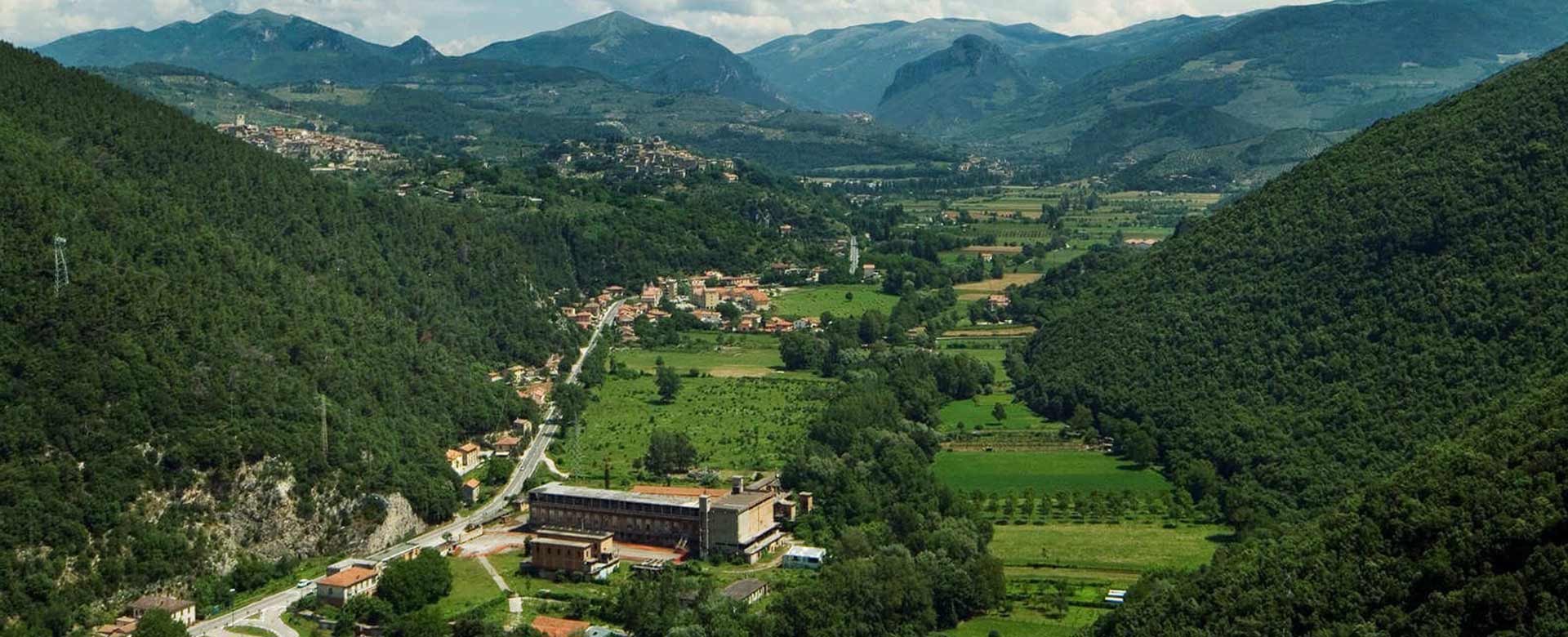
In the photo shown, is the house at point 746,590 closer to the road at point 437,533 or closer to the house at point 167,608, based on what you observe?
the road at point 437,533

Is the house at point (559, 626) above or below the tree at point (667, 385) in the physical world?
above

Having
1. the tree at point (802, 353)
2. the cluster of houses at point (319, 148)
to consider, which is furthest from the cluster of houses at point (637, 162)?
the tree at point (802, 353)

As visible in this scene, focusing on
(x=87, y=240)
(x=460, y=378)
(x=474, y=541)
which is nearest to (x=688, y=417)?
(x=460, y=378)

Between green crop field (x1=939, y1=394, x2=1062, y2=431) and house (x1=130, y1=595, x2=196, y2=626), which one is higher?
house (x1=130, y1=595, x2=196, y2=626)

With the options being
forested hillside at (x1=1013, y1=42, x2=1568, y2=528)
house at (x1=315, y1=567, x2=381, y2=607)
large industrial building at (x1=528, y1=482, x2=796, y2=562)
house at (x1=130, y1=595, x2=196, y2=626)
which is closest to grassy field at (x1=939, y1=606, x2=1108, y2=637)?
forested hillside at (x1=1013, y1=42, x2=1568, y2=528)

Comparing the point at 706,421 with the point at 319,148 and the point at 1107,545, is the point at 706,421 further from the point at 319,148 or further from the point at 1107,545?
the point at 319,148

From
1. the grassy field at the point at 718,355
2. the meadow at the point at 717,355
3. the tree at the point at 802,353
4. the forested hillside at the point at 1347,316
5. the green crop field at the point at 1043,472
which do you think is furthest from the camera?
the grassy field at the point at 718,355

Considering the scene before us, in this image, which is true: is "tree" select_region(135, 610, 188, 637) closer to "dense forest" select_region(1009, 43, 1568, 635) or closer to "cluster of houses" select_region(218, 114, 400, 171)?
"dense forest" select_region(1009, 43, 1568, 635)

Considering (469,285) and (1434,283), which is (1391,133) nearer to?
(1434,283)
